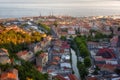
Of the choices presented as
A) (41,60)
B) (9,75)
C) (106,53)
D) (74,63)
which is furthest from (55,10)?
(9,75)

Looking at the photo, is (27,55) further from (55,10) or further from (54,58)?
(55,10)

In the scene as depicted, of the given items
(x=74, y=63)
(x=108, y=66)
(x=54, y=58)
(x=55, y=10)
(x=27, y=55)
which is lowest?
(x=55, y=10)

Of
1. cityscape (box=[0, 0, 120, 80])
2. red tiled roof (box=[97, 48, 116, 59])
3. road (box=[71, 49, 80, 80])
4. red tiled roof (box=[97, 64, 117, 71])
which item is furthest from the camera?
red tiled roof (box=[97, 48, 116, 59])

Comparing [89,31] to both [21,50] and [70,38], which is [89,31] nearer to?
[70,38]

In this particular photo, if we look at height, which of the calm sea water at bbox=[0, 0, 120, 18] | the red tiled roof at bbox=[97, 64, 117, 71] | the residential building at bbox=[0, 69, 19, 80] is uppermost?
the residential building at bbox=[0, 69, 19, 80]

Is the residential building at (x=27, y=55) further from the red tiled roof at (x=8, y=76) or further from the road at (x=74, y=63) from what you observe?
the red tiled roof at (x=8, y=76)

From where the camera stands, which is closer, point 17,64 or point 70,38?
point 17,64

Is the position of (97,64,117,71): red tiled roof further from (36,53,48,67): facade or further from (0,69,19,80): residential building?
(0,69,19,80): residential building

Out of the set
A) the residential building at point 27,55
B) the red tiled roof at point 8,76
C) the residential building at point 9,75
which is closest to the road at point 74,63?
the residential building at point 27,55

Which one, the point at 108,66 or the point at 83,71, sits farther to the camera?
the point at 108,66

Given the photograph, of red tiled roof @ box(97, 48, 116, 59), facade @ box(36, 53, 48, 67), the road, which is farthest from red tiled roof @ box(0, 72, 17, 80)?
red tiled roof @ box(97, 48, 116, 59)

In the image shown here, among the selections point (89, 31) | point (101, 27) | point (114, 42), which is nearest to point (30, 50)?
point (114, 42)
